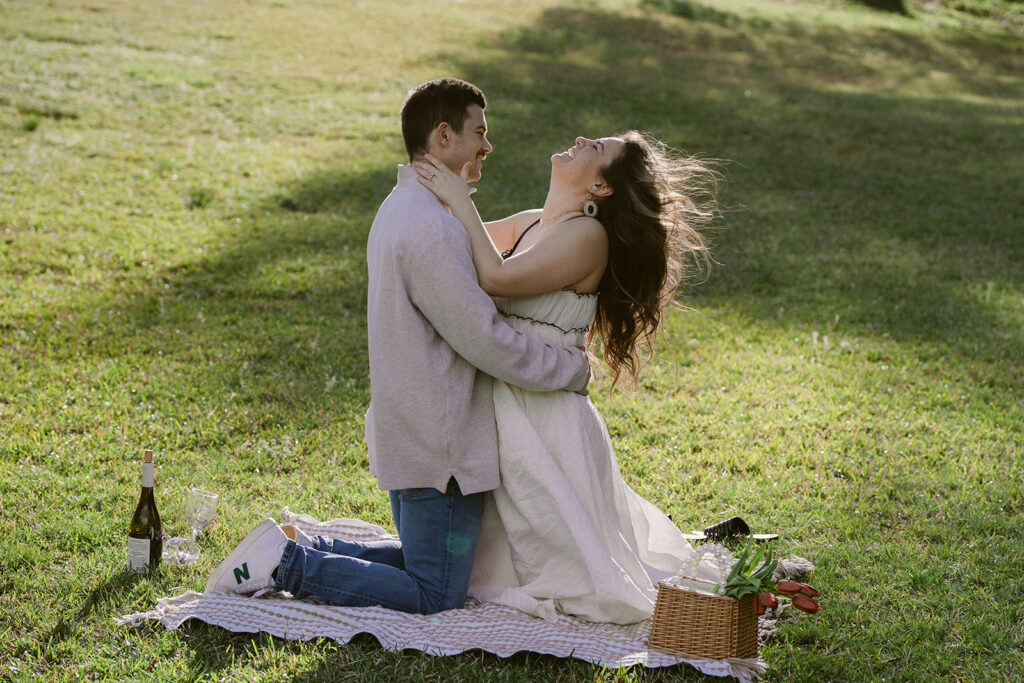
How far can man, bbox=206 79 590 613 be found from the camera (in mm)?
4023

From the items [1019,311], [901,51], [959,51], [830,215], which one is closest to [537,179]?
[830,215]

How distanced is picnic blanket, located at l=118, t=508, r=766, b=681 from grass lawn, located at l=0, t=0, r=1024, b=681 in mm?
64

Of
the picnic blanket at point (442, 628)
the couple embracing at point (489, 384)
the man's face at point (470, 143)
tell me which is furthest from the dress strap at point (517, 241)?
the picnic blanket at point (442, 628)

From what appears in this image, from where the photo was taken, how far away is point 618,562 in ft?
14.7

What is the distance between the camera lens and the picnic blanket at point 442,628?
400cm

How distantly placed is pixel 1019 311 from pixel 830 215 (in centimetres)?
361

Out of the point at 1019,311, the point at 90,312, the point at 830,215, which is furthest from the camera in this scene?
the point at 830,215

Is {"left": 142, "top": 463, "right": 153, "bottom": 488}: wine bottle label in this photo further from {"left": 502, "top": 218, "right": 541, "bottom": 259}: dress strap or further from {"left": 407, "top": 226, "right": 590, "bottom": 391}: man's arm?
{"left": 502, "top": 218, "right": 541, "bottom": 259}: dress strap

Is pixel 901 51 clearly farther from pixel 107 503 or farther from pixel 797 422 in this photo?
pixel 107 503

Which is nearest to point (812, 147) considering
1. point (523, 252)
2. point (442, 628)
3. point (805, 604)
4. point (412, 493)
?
point (523, 252)

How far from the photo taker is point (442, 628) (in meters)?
4.16

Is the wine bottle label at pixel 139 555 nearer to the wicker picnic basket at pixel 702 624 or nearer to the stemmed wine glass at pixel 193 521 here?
the stemmed wine glass at pixel 193 521

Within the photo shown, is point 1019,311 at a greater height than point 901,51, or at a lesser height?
lesser

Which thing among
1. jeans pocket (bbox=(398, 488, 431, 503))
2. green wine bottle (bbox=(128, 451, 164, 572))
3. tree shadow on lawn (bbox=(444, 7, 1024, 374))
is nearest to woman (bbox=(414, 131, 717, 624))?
jeans pocket (bbox=(398, 488, 431, 503))
